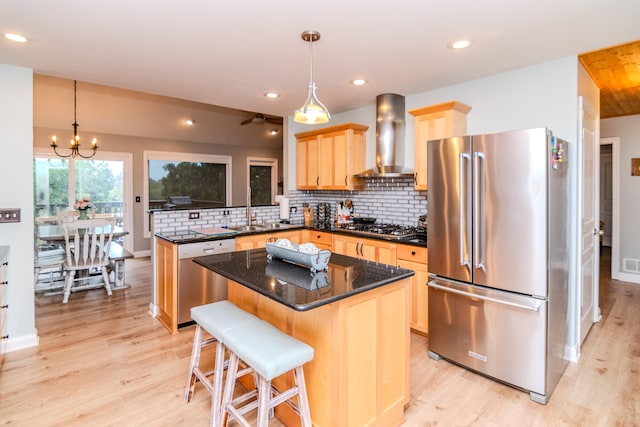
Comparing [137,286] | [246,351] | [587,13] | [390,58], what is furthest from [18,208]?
[587,13]

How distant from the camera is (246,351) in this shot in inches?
66.6

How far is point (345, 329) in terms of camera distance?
1718 millimetres

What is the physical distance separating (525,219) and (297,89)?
2.56 meters

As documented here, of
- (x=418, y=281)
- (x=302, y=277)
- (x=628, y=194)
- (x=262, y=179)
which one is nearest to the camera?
(x=302, y=277)

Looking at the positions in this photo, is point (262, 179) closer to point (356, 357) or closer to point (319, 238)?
point (319, 238)

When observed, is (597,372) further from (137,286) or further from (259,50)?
(137,286)

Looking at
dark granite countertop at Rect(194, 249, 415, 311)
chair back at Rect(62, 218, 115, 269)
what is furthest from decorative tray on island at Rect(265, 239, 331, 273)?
chair back at Rect(62, 218, 115, 269)

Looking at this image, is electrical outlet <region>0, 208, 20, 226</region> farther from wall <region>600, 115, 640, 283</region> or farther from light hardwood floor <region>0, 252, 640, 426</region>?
wall <region>600, 115, 640, 283</region>

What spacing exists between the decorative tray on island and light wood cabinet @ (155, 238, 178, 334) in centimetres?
154

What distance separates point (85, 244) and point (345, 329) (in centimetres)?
403

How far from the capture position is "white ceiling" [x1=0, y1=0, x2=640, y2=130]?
6.82 ft

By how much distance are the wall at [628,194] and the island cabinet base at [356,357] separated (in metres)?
5.08

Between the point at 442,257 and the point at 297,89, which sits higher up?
the point at 297,89

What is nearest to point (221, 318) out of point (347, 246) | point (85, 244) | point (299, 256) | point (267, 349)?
point (267, 349)
